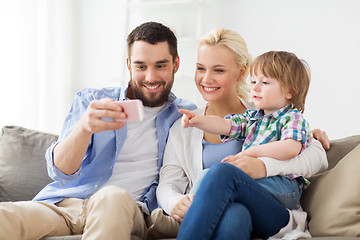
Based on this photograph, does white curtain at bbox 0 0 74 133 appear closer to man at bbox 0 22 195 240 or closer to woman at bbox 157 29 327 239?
man at bbox 0 22 195 240

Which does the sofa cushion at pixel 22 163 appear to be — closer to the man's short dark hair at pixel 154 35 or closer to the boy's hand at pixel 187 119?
the man's short dark hair at pixel 154 35

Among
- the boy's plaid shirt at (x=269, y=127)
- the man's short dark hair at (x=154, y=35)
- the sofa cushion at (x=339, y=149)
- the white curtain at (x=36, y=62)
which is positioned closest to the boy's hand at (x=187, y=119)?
the boy's plaid shirt at (x=269, y=127)

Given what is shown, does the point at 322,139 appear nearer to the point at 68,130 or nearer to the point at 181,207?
the point at 181,207

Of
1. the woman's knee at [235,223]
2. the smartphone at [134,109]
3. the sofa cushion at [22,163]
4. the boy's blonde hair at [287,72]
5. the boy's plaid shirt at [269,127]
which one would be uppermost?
the boy's blonde hair at [287,72]

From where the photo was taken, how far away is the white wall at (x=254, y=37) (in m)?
3.12

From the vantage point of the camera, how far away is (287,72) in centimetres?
163

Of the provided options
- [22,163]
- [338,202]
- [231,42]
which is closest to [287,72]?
[231,42]

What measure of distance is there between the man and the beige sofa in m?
0.13

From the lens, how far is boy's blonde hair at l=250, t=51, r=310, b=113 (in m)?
1.62

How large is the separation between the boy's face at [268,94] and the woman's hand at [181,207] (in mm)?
462

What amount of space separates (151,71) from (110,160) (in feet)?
1.38

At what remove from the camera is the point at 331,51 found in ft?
10.4

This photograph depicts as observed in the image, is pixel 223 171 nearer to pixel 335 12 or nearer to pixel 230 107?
pixel 230 107

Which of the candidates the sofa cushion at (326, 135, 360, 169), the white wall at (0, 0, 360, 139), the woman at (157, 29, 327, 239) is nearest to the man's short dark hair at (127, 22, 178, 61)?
the woman at (157, 29, 327, 239)
